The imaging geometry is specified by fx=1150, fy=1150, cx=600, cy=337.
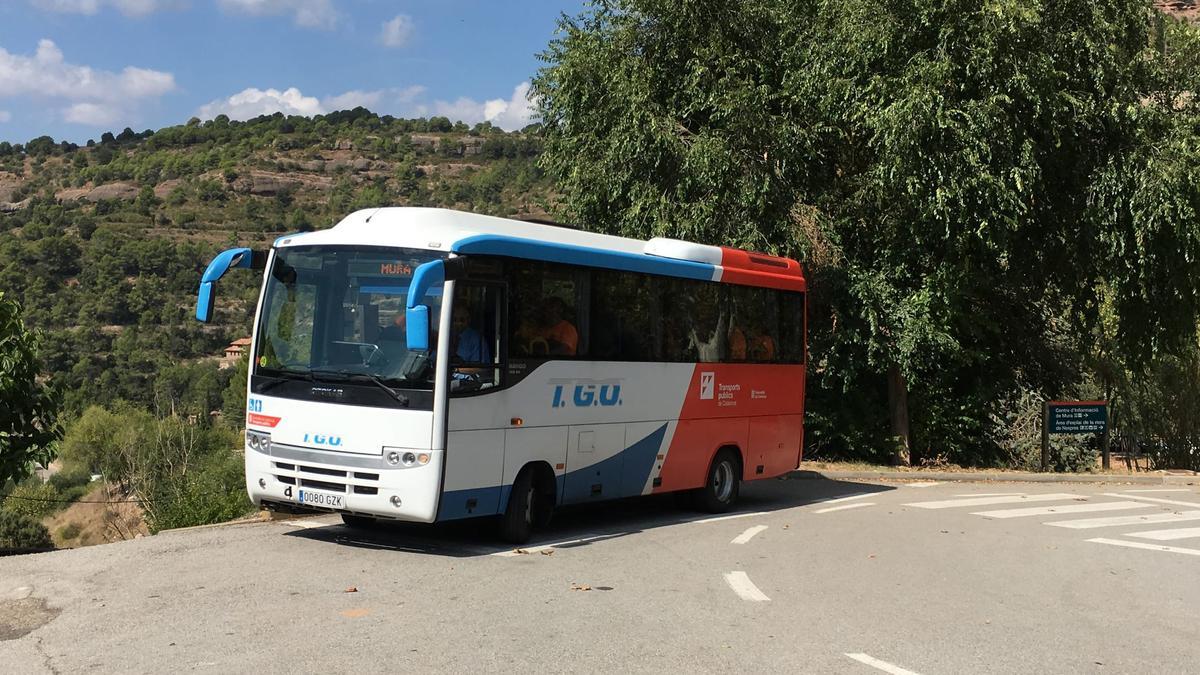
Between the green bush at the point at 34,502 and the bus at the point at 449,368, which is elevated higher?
the bus at the point at 449,368

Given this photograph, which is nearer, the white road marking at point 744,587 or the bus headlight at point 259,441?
the white road marking at point 744,587

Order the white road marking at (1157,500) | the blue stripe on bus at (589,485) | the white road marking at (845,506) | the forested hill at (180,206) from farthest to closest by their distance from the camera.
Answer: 1. the forested hill at (180,206)
2. the white road marking at (1157,500)
3. the white road marking at (845,506)
4. the blue stripe on bus at (589,485)

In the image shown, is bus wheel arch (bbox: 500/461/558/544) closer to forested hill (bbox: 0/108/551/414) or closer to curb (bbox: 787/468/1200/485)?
curb (bbox: 787/468/1200/485)

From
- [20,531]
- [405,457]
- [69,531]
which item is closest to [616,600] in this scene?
[405,457]

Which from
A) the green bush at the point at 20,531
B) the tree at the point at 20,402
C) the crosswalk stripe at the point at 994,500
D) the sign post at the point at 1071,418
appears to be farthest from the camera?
the green bush at the point at 20,531

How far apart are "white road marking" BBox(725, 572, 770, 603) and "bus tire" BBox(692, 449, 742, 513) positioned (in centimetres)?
455

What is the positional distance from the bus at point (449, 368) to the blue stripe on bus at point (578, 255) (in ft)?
0.07

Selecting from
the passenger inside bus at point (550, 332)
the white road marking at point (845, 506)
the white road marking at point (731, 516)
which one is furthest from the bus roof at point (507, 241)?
the white road marking at point (845, 506)

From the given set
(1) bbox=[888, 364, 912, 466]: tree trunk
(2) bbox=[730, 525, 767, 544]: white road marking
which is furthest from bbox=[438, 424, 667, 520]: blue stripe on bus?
(1) bbox=[888, 364, 912, 466]: tree trunk

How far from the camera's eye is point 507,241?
35.9ft

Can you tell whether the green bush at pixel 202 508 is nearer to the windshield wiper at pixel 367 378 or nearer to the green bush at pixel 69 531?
the windshield wiper at pixel 367 378

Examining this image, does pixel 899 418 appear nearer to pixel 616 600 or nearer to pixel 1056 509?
pixel 1056 509

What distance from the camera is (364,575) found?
924 cm

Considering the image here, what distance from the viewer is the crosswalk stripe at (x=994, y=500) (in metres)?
16.4
